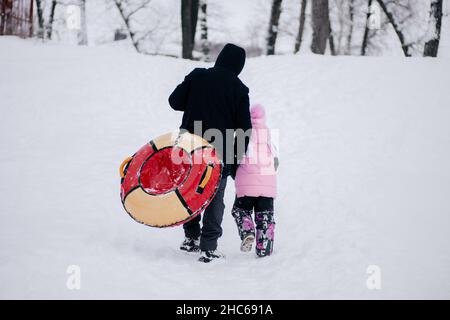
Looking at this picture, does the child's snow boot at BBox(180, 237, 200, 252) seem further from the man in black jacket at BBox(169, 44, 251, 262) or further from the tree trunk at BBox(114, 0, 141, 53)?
the tree trunk at BBox(114, 0, 141, 53)

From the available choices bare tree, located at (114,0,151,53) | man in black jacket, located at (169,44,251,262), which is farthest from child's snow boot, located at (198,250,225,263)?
bare tree, located at (114,0,151,53)

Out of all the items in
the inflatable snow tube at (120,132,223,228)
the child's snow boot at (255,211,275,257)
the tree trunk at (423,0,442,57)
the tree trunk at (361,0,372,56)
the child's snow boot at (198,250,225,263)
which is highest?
the tree trunk at (361,0,372,56)

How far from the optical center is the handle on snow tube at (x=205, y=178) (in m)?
4.06

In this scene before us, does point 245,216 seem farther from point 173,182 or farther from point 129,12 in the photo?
point 129,12

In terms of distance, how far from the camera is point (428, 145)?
6594 millimetres

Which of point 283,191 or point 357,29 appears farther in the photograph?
point 357,29

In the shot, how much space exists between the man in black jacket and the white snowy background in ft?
1.10

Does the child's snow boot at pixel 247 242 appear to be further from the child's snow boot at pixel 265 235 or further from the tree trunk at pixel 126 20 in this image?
the tree trunk at pixel 126 20

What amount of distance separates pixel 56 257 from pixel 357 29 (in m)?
23.7

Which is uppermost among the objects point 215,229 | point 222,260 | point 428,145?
point 428,145

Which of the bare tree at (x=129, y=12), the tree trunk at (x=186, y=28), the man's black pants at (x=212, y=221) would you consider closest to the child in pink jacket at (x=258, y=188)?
the man's black pants at (x=212, y=221)

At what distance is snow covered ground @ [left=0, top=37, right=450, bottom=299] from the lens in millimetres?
3822
